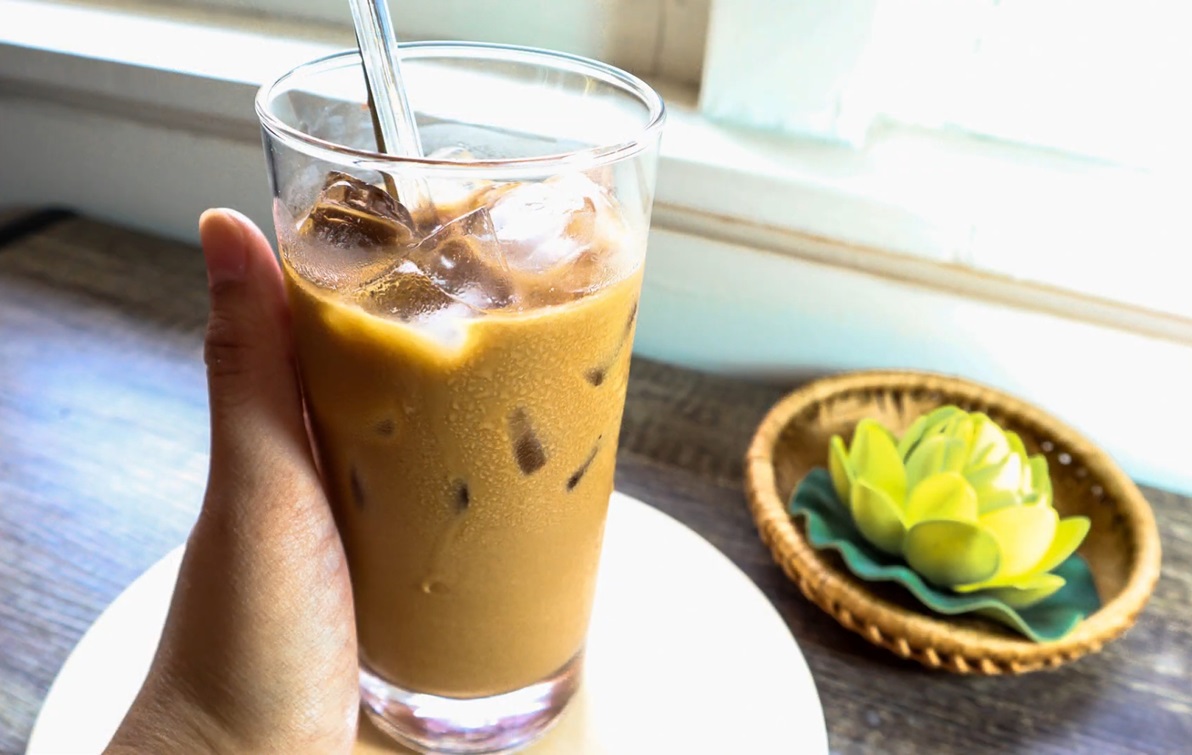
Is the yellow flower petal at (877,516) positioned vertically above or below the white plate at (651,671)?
above

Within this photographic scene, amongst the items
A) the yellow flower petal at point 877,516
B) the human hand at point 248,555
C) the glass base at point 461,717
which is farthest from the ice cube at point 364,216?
the yellow flower petal at point 877,516

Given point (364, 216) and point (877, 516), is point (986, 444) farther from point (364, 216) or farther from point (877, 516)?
point (364, 216)

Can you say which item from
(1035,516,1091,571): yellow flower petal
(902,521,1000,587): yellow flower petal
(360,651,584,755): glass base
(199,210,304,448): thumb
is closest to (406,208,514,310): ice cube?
(199,210,304,448): thumb

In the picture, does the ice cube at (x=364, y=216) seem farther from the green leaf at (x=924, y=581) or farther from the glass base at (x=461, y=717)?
the green leaf at (x=924, y=581)

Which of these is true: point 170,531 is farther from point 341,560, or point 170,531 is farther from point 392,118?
point 392,118

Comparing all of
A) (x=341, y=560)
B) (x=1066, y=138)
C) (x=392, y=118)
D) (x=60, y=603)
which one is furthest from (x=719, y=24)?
Result: (x=60, y=603)
